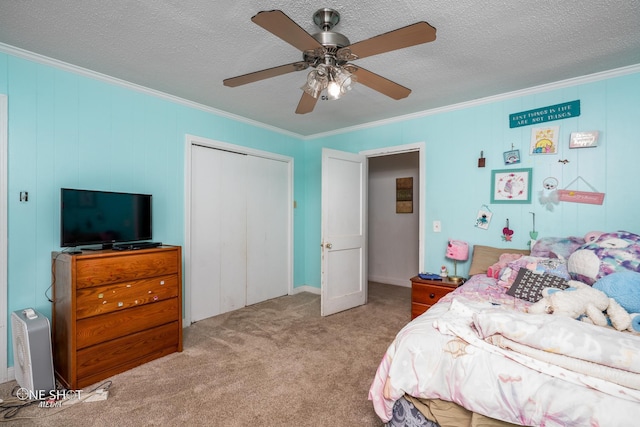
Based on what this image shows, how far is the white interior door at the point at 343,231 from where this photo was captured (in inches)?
140

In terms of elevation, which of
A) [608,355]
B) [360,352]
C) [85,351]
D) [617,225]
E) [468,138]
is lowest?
[360,352]

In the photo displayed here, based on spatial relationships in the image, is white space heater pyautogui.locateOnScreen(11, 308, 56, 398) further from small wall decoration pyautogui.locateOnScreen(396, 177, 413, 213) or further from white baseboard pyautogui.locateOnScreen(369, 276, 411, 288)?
small wall decoration pyautogui.locateOnScreen(396, 177, 413, 213)

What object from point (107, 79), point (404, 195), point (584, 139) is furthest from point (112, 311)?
point (404, 195)

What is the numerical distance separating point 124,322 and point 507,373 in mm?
2501

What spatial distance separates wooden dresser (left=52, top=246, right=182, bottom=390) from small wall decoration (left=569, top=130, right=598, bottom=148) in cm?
361

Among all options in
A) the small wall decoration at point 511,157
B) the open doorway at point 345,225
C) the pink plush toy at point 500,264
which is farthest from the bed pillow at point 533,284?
the open doorway at point 345,225

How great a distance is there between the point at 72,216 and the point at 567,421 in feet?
9.91

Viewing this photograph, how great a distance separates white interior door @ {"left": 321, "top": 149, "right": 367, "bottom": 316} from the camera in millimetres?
3564

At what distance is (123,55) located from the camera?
2.31 m

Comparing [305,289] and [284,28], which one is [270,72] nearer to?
[284,28]

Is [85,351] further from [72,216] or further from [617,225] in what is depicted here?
[617,225]

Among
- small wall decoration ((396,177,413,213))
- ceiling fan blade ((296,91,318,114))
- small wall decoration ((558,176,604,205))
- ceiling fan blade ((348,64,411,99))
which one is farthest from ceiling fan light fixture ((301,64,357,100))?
small wall decoration ((396,177,413,213))

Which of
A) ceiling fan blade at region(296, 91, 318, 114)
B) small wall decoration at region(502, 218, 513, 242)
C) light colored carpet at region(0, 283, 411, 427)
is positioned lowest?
light colored carpet at region(0, 283, 411, 427)

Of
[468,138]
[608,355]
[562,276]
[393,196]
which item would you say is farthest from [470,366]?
[393,196]
